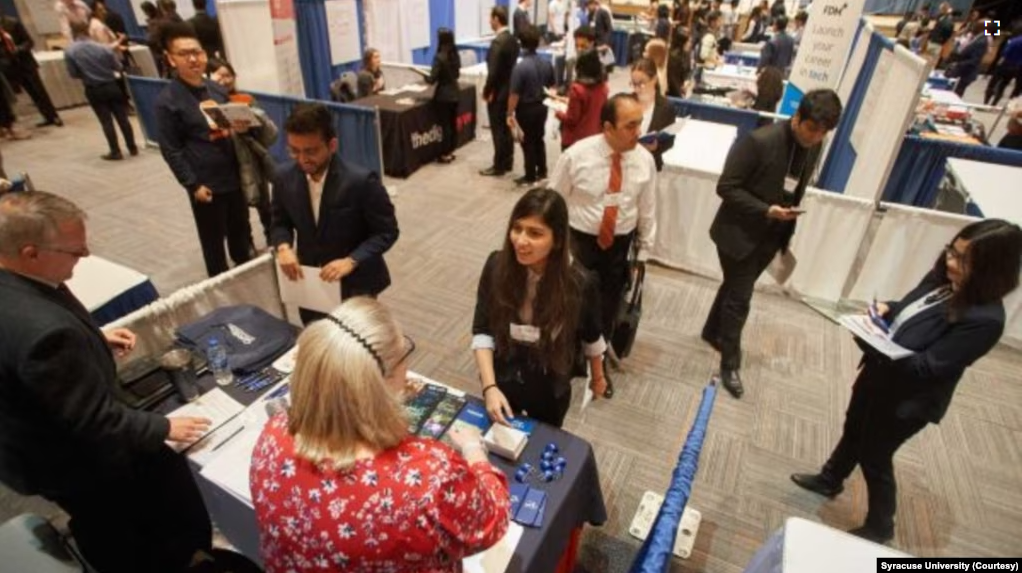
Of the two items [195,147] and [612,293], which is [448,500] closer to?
[612,293]

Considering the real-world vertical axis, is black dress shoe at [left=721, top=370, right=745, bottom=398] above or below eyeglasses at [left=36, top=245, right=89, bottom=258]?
below

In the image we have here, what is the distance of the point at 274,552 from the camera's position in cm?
101

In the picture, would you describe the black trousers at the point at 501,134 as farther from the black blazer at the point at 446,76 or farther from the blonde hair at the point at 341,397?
the blonde hair at the point at 341,397

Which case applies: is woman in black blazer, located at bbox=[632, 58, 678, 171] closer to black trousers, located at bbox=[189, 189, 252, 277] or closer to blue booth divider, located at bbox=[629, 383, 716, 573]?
blue booth divider, located at bbox=[629, 383, 716, 573]

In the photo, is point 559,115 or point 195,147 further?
point 559,115

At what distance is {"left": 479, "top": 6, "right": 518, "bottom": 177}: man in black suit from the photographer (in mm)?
5359

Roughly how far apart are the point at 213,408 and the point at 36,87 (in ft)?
25.4

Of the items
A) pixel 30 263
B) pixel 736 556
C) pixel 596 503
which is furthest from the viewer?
pixel 736 556

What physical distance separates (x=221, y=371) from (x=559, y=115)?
3216 millimetres

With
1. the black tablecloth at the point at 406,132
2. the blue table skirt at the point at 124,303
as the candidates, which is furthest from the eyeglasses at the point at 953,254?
the black tablecloth at the point at 406,132

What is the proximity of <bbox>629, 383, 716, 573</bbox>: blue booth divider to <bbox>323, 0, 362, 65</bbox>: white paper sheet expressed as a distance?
23.9 ft

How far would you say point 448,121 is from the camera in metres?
6.19

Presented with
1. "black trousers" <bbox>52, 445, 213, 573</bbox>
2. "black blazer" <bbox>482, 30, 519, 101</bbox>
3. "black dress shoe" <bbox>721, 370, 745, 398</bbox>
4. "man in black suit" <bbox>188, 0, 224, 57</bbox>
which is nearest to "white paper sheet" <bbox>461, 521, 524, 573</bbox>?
"black trousers" <bbox>52, 445, 213, 573</bbox>

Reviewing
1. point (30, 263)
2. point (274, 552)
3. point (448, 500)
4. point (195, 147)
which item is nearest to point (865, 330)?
point (448, 500)
